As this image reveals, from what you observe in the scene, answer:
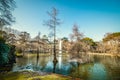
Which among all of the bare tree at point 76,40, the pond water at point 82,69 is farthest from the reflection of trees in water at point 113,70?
the bare tree at point 76,40

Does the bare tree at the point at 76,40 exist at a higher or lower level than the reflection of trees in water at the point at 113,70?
higher

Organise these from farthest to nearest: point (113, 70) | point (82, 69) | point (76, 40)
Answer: point (76, 40), point (82, 69), point (113, 70)

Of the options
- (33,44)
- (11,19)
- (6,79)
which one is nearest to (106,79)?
(6,79)

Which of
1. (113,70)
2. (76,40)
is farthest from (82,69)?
(76,40)

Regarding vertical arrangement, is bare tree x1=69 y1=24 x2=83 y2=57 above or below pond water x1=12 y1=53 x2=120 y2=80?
above

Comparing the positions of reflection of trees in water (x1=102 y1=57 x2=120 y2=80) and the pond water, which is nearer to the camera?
reflection of trees in water (x1=102 y1=57 x2=120 y2=80)

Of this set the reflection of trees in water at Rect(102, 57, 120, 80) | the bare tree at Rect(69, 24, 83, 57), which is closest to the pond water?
the reflection of trees in water at Rect(102, 57, 120, 80)

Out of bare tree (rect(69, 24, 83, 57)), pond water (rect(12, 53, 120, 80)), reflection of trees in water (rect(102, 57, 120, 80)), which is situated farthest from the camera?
bare tree (rect(69, 24, 83, 57))

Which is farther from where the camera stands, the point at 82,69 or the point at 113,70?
the point at 82,69

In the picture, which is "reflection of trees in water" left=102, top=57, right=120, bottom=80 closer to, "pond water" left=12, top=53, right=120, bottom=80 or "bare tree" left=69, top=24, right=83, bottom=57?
"pond water" left=12, top=53, right=120, bottom=80

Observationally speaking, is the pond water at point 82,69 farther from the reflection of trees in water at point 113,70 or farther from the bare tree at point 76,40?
the bare tree at point 76,40

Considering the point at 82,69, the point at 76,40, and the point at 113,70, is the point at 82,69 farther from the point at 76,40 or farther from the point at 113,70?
the point at 76,40

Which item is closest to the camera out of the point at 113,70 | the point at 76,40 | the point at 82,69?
the point at 113,70

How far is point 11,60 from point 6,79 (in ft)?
67.0
